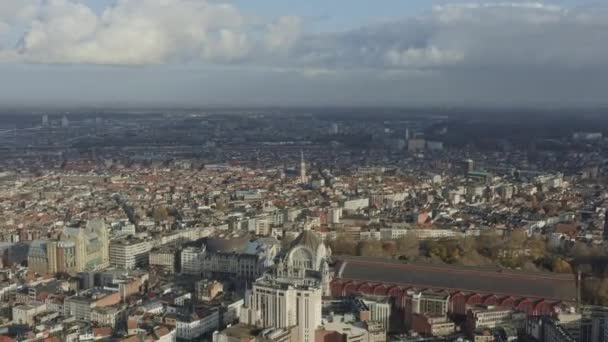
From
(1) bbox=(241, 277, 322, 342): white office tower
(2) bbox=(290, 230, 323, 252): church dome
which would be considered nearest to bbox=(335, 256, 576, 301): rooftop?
(2) bbox=(290, 230, 323, 252): church dome

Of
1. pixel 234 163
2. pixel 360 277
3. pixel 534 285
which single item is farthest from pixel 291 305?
pixel 234 163

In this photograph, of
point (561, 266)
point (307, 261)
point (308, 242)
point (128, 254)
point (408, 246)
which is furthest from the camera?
point (408, 246)

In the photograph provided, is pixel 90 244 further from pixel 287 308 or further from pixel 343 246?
Answer: pixel 287 308

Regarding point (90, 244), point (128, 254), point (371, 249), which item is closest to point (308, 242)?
point (371, 249)

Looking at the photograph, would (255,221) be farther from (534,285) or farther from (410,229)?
(534,285)

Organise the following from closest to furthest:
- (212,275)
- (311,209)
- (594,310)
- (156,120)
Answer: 1. (594,310)
2. (212,275)
3. (311,209)
4. (156,120)

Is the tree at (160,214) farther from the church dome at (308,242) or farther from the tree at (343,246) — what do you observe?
the church dome at (308,242)

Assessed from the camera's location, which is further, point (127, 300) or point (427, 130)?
point (427, 130)

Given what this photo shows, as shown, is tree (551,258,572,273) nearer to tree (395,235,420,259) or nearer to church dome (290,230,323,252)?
tree (395,235,420,259)

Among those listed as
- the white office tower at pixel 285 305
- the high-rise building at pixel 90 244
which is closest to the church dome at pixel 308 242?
the white office tower at pixel 285 305
